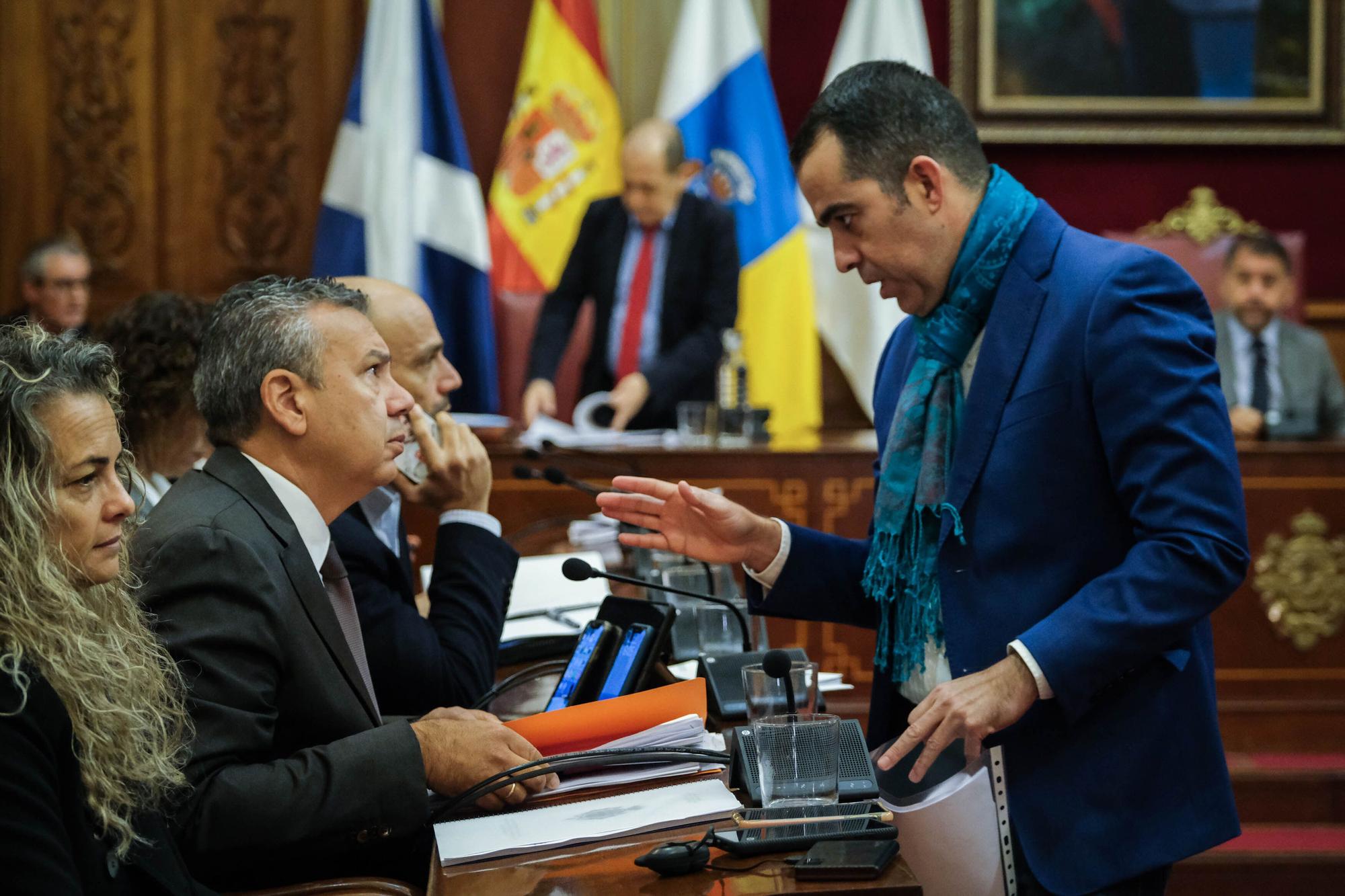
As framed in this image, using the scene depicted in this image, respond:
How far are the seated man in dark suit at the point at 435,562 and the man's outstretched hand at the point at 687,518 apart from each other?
319mm

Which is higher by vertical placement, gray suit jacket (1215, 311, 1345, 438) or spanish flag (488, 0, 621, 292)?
spanish flag (488, 0, 621, 292)

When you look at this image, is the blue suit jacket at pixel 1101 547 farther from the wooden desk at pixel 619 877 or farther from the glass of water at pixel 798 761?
the wooden desk at pixel 619 877

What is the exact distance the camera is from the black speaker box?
4.63ft

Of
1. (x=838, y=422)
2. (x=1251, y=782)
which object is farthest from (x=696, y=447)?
(x=838, y=422)

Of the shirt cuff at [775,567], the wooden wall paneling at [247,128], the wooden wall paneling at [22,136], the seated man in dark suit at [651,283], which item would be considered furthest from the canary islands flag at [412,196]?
the shirt cuff at [775,567]

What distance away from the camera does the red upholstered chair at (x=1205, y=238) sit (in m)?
5.39

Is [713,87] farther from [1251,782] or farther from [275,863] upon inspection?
[275,863]

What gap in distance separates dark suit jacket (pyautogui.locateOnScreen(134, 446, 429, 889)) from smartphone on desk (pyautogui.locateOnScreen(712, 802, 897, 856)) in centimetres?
39

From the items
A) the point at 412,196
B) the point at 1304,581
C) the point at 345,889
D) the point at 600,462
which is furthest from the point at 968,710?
the point at 412,196

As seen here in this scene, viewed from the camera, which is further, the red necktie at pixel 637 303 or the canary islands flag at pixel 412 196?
the canary islands flag at pixel 412 196

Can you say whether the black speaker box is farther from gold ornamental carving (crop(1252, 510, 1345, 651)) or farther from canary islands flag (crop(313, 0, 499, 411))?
canary islands flag (crop(313, 0, 499, 411))

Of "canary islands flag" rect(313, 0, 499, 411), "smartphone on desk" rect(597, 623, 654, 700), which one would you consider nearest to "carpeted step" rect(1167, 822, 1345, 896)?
"smartphone on desk" rect(597, 623, 654, 700)

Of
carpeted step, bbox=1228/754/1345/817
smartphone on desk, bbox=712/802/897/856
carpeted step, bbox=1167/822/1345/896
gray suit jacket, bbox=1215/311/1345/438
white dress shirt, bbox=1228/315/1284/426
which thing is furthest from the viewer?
white dress shirt, bbox=1228/315/1284/426

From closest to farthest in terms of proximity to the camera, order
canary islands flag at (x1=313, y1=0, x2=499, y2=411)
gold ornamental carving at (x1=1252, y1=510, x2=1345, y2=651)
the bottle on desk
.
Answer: gold ornamental carving at (x1=1252, y1=510, x2=1345, y2=651) → the bottle on desk → canary islands flag at (x1=313, y1=0, x2=499, y2=411)
